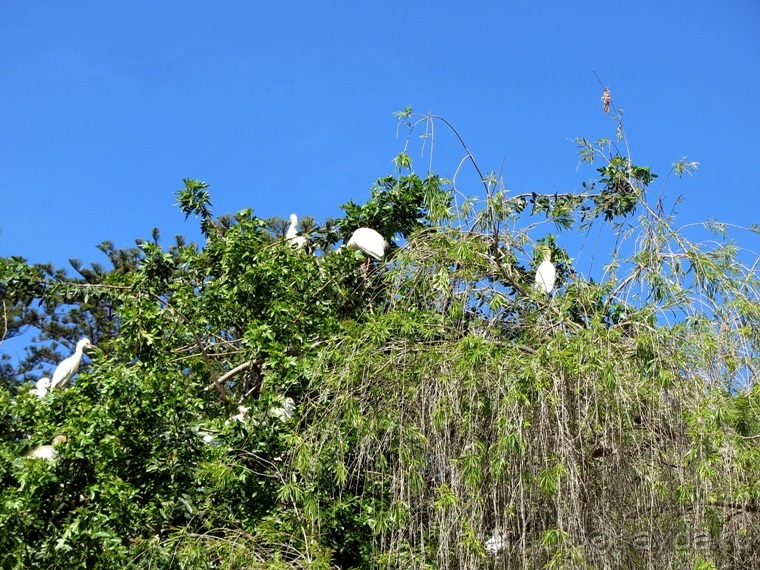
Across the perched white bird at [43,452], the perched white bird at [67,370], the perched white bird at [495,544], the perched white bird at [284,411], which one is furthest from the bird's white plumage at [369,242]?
the perched white bird at [67,370]

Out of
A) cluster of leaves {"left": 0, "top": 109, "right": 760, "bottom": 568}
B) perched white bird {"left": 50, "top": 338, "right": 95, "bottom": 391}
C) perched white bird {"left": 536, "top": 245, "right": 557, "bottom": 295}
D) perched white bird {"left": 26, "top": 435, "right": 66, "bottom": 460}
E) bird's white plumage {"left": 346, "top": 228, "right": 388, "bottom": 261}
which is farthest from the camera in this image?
perched white bird {"left": 50, "top": 338, "right": 95, "bottom": 391}

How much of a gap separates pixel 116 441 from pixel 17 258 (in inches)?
60.4

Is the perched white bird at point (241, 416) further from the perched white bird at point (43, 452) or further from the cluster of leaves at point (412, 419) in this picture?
the perched white bird at point (43, 452)

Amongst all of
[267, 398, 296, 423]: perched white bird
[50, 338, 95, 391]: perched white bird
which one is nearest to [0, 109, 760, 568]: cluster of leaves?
[267, 398, 296, 423]: perched white bird

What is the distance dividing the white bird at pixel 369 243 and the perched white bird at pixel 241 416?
3.37ft

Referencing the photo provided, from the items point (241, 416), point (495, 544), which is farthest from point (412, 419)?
point (241, 416)

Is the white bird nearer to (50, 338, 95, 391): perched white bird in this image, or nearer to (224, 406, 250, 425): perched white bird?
(224, 406, 250, 425): perched white bird

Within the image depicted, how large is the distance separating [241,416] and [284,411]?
13.4 inches

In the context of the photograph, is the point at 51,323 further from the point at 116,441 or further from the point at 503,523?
the point at 503,523

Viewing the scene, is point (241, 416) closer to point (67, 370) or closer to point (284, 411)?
point (284, 411)

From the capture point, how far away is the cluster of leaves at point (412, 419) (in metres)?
3.29

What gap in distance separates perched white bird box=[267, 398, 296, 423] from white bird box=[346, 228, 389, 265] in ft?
3.25

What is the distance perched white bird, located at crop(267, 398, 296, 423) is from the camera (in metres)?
4.39

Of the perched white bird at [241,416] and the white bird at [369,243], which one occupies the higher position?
the white bird at [369,243]
